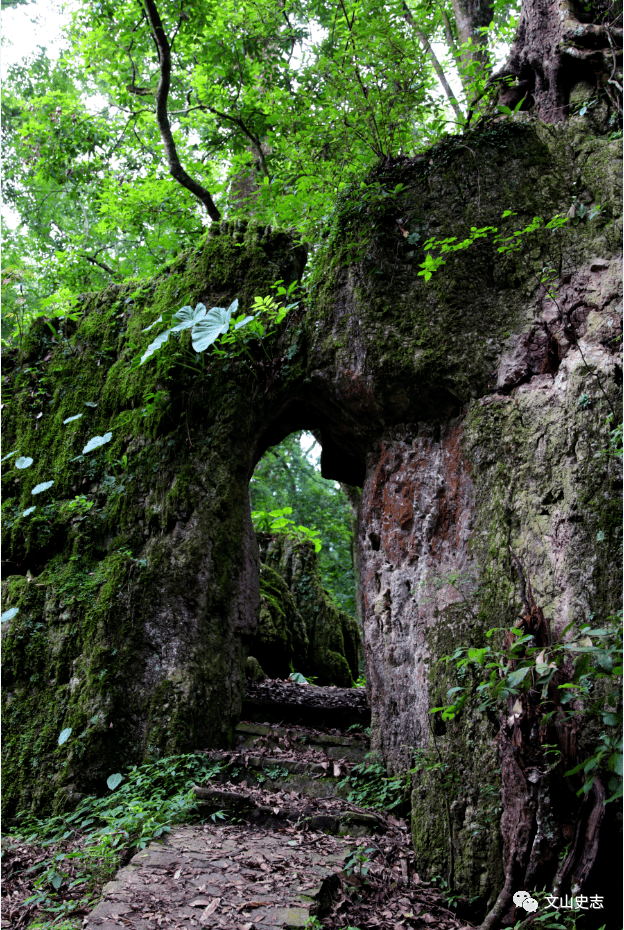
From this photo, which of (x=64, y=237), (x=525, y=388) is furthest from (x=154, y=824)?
(x=64, y=237)

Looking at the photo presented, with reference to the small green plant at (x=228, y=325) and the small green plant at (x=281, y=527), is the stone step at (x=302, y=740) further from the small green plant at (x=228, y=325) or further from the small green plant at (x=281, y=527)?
the small green plant at (x=281, y=527)

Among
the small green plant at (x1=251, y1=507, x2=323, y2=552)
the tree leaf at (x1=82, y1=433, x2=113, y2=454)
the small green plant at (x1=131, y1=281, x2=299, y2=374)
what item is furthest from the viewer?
the small green plant at (x1=251, y1=507, x2=323, y2=552)

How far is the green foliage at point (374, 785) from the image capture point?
13.7 feet

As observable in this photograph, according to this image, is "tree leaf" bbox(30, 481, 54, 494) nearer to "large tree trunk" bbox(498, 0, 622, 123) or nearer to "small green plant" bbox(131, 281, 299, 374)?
"small green plant" bbox(131, 281, 299, 374)

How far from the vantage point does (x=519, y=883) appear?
296cm

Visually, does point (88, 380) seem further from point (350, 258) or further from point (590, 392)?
point (590, 392)

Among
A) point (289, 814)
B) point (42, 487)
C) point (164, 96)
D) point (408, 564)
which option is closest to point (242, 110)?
point (164, 96)

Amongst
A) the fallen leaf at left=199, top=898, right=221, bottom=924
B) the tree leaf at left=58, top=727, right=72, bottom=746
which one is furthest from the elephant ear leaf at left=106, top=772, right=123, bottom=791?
the fallen leaf at left=199, top=898, right=221, bottom=924

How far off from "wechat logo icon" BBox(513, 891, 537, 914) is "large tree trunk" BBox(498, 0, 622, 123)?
5521 millimetres

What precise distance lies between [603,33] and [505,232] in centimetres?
229

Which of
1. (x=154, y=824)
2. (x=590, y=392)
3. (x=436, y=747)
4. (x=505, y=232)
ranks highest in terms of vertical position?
(x=505, y=232)

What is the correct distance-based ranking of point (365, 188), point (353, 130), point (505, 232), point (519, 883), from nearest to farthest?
1. point (519, 883)
2. point (505, 232)
3. point (365, 188)
4. point (353, 130)

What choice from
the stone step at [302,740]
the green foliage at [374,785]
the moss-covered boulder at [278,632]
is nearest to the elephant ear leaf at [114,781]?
the stone step at [302,740]

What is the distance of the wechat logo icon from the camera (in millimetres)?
2809
